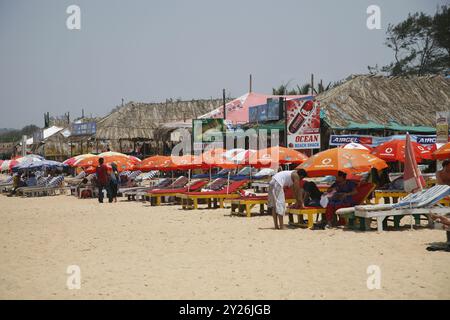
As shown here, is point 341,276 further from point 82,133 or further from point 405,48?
point 405,48

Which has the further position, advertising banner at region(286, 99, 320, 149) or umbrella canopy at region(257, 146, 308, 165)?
advertising banner at region(286, 99, 320, 149)

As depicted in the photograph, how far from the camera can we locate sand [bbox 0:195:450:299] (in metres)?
6.31

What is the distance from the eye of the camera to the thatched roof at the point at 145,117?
43156mm

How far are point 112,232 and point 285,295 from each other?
6.41 meters

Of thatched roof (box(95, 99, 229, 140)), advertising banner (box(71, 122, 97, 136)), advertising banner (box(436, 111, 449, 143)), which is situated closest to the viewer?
advertising banner (box(436, 111, 449, 143))

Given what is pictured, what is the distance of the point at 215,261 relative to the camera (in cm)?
822

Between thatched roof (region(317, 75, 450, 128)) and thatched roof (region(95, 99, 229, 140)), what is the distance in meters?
14.8

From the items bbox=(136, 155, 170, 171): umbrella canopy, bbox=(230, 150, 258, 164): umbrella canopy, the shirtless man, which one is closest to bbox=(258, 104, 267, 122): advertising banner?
bbox=(136, 155, 170, 171): umbrella canopy

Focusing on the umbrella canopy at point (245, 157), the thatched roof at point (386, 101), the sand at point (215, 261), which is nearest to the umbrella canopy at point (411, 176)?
the sand at point (215, 261)

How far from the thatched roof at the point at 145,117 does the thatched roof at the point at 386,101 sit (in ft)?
48.5

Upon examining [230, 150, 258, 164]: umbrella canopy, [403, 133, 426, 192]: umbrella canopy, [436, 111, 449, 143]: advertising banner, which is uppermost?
[436, 111, 449, 143]: advertising banner

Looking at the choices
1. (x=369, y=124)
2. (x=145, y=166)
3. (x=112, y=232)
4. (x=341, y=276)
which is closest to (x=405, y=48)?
(x=369, y=124)

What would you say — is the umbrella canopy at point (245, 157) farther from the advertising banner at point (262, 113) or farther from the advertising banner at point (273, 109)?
the advertising banner at point (262, 113)

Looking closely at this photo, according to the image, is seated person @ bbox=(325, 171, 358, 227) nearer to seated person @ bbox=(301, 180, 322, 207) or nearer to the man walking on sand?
seated person @ bbox=(301, 180, 322, 207)
